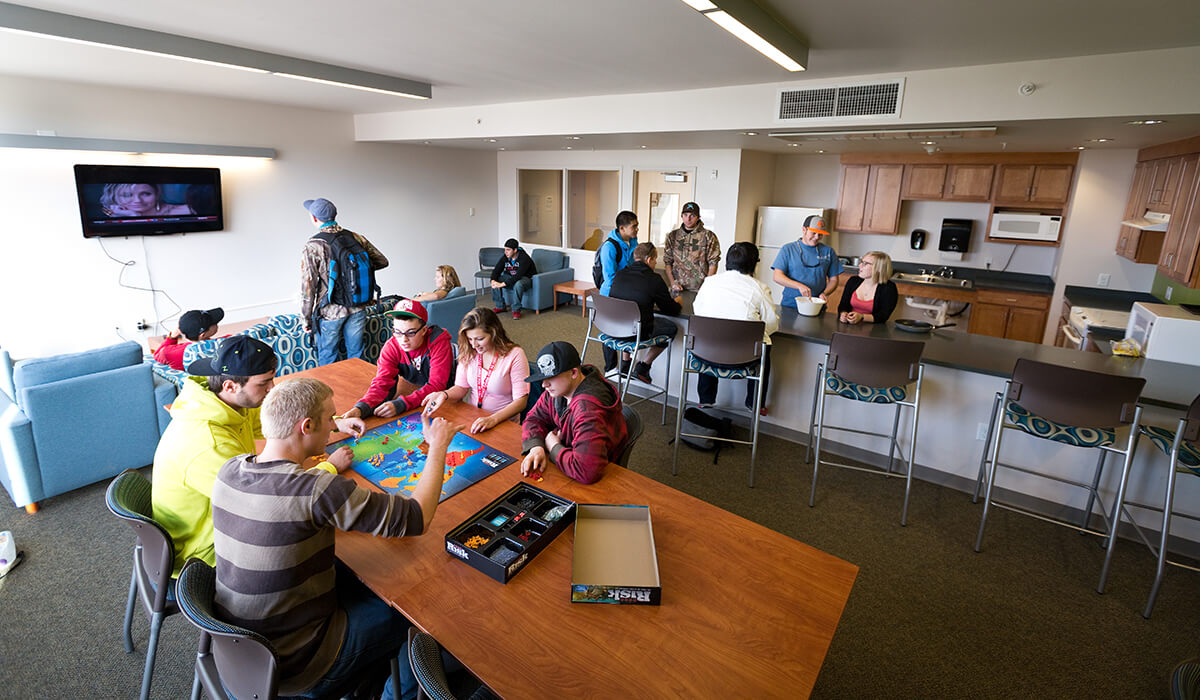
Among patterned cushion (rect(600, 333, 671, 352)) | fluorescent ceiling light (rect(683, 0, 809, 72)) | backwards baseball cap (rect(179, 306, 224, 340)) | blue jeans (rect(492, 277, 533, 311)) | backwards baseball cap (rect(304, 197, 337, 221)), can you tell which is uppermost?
fluorescent ceiling light (rect(683, 0, 809, 72))

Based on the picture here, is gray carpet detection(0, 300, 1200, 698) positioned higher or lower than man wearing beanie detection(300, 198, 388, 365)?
lower

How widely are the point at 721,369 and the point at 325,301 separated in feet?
10.2

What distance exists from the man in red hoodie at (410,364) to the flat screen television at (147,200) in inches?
170

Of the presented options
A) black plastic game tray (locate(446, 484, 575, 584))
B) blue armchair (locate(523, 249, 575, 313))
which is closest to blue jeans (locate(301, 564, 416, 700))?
black plastic game tray (locate(446, 484, 575, 584))

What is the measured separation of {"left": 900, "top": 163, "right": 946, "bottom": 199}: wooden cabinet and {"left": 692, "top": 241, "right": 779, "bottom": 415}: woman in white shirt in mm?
3970

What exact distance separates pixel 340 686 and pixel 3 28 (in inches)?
145

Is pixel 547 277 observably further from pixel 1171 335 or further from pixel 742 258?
pixel 1171 335

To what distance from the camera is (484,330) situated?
2717 mm

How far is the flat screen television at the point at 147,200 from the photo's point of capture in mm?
5332

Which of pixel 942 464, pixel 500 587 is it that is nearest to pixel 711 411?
pixel 942 464

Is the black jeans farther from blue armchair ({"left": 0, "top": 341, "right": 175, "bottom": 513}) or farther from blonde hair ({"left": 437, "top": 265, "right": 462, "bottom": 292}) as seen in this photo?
blue armchair ({"left": 0, "top": 341, "right": 175, "bottom": 513})

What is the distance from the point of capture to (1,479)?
338 centimetres

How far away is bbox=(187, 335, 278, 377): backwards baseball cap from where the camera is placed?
1891mm

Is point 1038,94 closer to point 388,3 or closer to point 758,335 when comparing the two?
point 758,335
